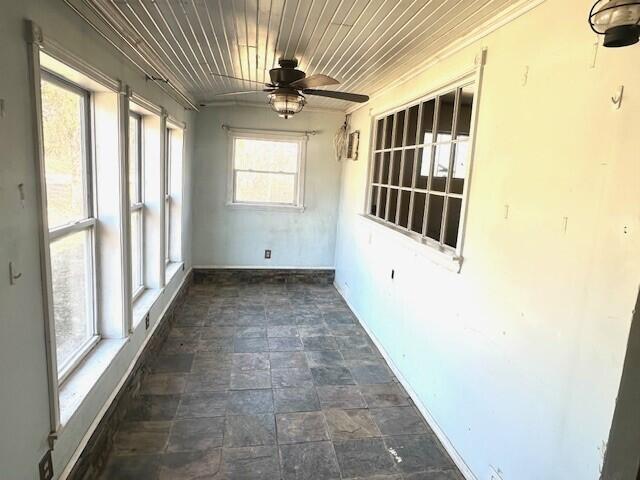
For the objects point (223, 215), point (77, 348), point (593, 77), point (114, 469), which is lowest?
point (114, 469)

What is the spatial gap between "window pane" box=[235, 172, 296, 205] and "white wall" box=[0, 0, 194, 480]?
378 cm

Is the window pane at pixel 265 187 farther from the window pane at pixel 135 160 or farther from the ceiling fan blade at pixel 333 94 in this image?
the ceiling fan blade at pixel 333 94

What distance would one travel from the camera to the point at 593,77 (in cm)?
143

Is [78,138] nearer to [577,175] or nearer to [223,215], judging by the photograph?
[577,175]

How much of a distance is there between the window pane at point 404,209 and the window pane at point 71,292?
247 cm

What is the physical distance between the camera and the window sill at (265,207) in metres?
5.52

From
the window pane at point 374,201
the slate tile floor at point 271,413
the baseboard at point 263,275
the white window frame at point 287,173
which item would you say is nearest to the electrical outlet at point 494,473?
the slate tile floor at point 271,413

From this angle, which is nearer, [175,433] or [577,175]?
[577,175]

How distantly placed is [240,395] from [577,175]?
2511 millimetres

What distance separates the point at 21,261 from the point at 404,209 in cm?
295

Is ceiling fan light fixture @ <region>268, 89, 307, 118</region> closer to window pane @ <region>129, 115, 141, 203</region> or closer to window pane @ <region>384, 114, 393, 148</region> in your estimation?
window pane @ <region>129, 115, 141, 203</region>

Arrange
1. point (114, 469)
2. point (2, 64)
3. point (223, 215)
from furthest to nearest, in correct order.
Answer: point (223, 215) < point (114, 469) < point (2, 64)

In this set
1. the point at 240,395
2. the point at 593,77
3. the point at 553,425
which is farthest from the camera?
the point at 240,395

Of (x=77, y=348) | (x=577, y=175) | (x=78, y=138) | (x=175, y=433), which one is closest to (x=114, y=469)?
(x=175, y=433)
